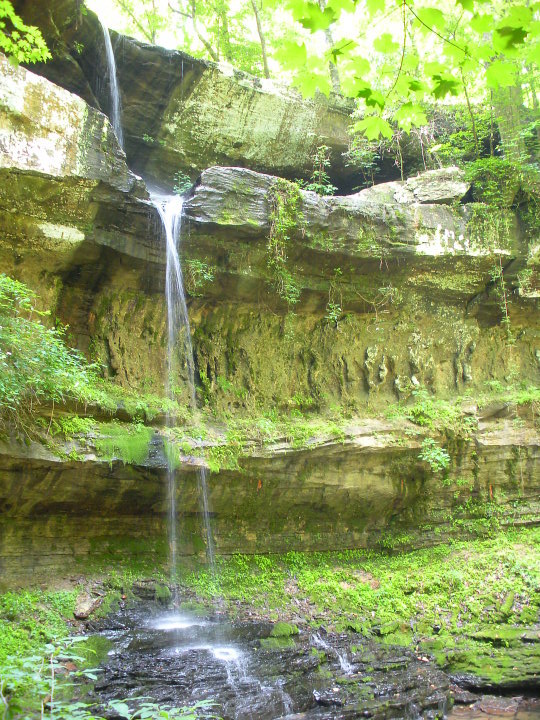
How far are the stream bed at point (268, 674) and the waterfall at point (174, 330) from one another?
152 centimetres

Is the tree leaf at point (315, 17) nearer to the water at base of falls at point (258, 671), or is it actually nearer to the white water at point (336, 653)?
the water at base of falls at point (258, 671)

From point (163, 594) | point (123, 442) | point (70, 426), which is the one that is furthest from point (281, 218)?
point (163, 594)

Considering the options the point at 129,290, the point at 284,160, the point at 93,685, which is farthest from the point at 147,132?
the point at 93,685

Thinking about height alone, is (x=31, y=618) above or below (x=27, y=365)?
below

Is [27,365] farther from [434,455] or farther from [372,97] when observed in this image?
[434,455]

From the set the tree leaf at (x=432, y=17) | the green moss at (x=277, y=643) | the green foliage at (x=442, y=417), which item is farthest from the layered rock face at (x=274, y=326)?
the tree leaf at (x=432, y=17)

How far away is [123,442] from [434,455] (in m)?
5.70

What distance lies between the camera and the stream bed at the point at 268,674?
5934mm

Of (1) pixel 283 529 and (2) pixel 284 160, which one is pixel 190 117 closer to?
(2) pixel 284 160

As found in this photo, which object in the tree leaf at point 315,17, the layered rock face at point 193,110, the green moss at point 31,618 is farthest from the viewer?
the layered rock face at point 193,110

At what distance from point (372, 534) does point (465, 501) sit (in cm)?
209

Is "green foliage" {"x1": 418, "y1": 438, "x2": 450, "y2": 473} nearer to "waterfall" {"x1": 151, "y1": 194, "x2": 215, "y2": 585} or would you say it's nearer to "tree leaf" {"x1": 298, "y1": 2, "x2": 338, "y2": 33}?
"waterfall" {"x1": 151, "y1": 194, "x2": 215, "y2": 585}

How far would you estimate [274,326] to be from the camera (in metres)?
11.1

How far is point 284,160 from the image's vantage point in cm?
1277
